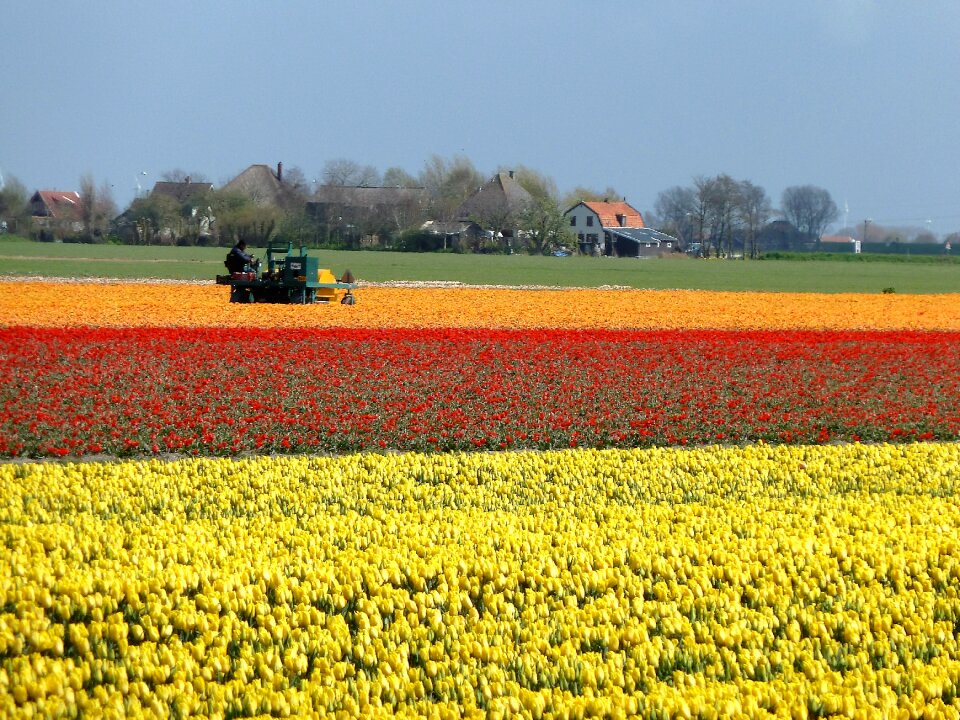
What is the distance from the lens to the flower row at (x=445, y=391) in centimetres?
1408

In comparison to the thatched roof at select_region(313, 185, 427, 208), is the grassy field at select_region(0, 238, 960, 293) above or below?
below

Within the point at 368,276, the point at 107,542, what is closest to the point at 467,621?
the point at 107,542

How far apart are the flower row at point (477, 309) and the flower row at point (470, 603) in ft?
60.5

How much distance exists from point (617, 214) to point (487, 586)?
164241 millimetres

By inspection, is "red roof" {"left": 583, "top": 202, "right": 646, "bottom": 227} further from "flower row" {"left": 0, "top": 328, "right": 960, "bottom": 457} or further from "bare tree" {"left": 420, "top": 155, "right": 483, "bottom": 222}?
"flower row" {"left": 0, "top": 328, "right": 960, "bottom": 457}

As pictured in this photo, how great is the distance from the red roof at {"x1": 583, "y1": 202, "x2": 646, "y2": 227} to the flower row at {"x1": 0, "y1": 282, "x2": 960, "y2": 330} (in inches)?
4635

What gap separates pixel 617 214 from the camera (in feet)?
554

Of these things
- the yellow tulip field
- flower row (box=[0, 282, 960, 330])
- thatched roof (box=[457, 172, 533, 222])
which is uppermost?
thatched roof (box=[457, 172, 533, 222])

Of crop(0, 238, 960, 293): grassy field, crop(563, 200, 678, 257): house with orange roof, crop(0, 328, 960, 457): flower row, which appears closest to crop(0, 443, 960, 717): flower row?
crop(0, 328, 960, 457): flower row

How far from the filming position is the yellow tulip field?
6023 mm

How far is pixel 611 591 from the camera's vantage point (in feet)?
23.8

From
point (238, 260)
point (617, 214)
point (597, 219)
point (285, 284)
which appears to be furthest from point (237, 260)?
point (617, 214)

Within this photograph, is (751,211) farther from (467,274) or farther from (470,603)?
(470,603)

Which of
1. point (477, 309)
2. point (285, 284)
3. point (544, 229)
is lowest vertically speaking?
point (477, 309)
